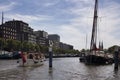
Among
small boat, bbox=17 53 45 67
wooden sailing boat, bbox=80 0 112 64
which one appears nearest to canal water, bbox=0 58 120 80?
small boat, bbox=17 53 45 67

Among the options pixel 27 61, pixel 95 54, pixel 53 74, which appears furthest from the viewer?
pixel 95 54

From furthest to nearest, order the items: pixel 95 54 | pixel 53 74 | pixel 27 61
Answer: pixel 95 54, pixel 27 61, pixel 53 74

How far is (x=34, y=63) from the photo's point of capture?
225 feet

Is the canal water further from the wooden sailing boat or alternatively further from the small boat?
the wooden sailing boat

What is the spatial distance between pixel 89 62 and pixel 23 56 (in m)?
30.2

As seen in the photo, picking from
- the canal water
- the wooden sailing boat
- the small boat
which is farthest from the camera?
the wooden sailing boat

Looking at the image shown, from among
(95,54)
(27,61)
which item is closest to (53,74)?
(27,61)

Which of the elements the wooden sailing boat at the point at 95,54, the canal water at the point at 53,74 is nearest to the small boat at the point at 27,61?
the canal water at the point at 53,74

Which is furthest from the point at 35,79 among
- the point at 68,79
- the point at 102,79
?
the point at 102,79

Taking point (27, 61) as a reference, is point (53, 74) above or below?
below

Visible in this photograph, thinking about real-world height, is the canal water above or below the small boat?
below

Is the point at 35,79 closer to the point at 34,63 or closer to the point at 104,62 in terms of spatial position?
the point at 34,63

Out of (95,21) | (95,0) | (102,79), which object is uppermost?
(95,0)

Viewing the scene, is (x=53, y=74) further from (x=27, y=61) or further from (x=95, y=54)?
(x=95, y=54)
